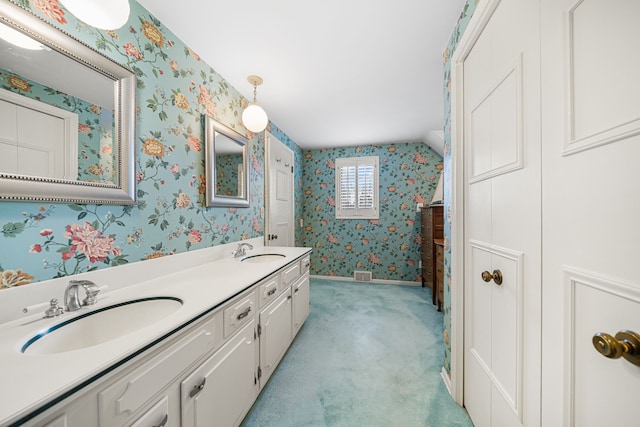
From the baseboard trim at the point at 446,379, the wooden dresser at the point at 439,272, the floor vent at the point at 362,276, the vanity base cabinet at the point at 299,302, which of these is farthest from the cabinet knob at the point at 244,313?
the floor vent at the point at 362,276

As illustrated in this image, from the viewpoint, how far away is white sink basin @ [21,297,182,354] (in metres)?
0.74

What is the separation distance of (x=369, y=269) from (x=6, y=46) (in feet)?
13.0

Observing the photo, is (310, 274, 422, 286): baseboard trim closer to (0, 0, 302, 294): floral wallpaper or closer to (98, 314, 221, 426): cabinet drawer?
(0, 0, 302, 294): floral wallpaper

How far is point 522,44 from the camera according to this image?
829mm

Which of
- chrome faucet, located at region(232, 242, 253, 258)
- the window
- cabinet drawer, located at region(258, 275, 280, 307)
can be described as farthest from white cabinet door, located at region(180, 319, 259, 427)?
the window

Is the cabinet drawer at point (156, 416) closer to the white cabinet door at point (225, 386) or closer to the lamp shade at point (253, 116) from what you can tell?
the white cabinet door at point (225, 386)

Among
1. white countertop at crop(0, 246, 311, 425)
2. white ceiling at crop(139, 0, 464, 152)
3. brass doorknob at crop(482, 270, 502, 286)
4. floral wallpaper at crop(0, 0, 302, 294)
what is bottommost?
white countertop at crop(0, 246, 311, 425)

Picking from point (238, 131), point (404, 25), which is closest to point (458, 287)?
point (404, 25)

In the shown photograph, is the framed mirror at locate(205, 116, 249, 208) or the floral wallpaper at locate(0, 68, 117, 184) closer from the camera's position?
the floral wallpaper at locate(0, 68, 117, 184)

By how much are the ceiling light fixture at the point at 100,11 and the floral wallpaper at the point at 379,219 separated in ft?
10.8

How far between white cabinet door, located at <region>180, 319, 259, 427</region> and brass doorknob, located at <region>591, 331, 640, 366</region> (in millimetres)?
1198

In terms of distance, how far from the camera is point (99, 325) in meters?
0.91

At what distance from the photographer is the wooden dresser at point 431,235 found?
289cm

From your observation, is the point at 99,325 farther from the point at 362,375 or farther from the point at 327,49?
the point at 327,49
